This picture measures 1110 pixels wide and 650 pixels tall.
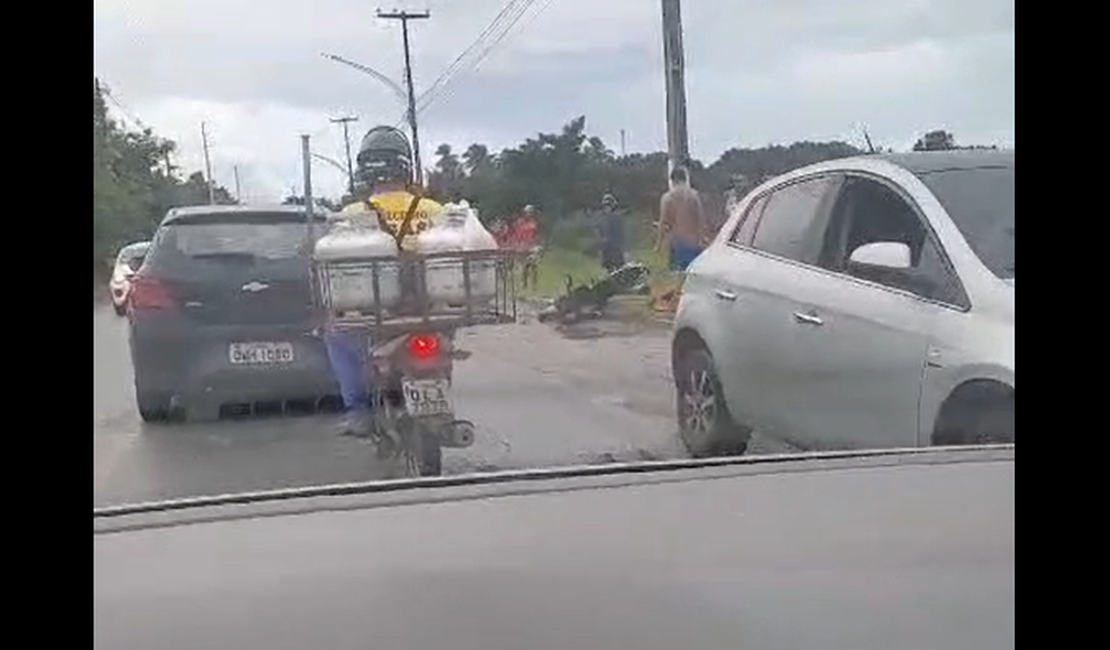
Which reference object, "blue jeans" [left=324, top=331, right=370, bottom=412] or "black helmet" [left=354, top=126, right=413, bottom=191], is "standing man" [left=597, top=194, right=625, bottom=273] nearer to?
"black helmet" [left=354, top=126, right=413, bottom=191]

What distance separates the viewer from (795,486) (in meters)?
2.96

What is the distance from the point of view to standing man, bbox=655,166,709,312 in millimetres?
4078

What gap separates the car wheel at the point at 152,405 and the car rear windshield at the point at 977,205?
1.89m

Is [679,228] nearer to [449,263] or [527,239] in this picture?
[527,239]

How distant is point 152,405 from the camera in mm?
3801

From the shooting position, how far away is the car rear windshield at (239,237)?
399cm

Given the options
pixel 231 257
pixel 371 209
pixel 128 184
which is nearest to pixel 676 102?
pixel 371 209

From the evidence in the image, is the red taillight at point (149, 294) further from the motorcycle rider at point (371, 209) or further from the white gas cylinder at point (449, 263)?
the white gas cylinder at point (449, 263)

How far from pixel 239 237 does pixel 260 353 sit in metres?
0.36

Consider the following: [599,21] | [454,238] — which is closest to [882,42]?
[599,21]

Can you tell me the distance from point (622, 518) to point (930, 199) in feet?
6.33

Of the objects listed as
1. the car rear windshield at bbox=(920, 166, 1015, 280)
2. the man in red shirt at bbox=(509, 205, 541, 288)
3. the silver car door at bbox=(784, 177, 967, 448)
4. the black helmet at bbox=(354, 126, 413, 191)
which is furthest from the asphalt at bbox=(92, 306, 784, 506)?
the car rear windshield at bbox=(920, 166, 1015, 280)

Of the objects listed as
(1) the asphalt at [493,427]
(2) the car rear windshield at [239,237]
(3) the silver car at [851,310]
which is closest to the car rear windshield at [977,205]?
(3) the silver car at [851,310]
